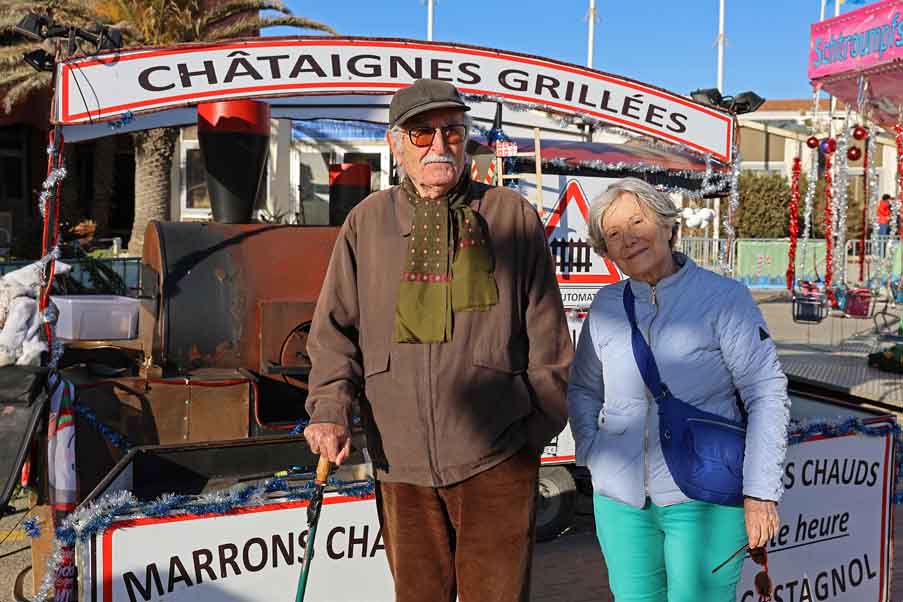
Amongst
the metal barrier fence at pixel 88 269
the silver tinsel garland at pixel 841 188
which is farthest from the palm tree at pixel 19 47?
the silver tinsel garland at pixel 841 188

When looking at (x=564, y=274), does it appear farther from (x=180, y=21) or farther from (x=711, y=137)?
(x=180, y=21)

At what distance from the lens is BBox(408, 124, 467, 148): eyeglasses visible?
2.40 metres

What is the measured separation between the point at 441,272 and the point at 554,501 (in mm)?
2987

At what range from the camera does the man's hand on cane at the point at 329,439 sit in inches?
94.7

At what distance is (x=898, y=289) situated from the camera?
13438 millimetres

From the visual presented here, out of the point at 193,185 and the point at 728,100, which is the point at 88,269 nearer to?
the point at 728,100

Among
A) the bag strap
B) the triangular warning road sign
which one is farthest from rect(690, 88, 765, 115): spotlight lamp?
the bag strap

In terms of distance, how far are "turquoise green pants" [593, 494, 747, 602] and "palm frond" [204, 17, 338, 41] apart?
47.9ft

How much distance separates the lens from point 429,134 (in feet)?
7.87

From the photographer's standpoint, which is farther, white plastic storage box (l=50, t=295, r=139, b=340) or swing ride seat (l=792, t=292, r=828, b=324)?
swing ride seat (l=792, t=292, r=828, b=324)

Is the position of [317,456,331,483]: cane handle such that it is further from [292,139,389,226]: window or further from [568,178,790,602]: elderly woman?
[292,139,389,226]: window

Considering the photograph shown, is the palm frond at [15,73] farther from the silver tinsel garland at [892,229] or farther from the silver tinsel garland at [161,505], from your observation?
the silver tinsel garland at [161,505]

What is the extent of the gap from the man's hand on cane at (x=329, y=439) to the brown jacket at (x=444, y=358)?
0.02 m

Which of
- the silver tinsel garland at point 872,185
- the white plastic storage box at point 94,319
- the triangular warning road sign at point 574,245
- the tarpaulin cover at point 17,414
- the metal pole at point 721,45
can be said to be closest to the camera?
the tarpaulin cover at point 17,414
